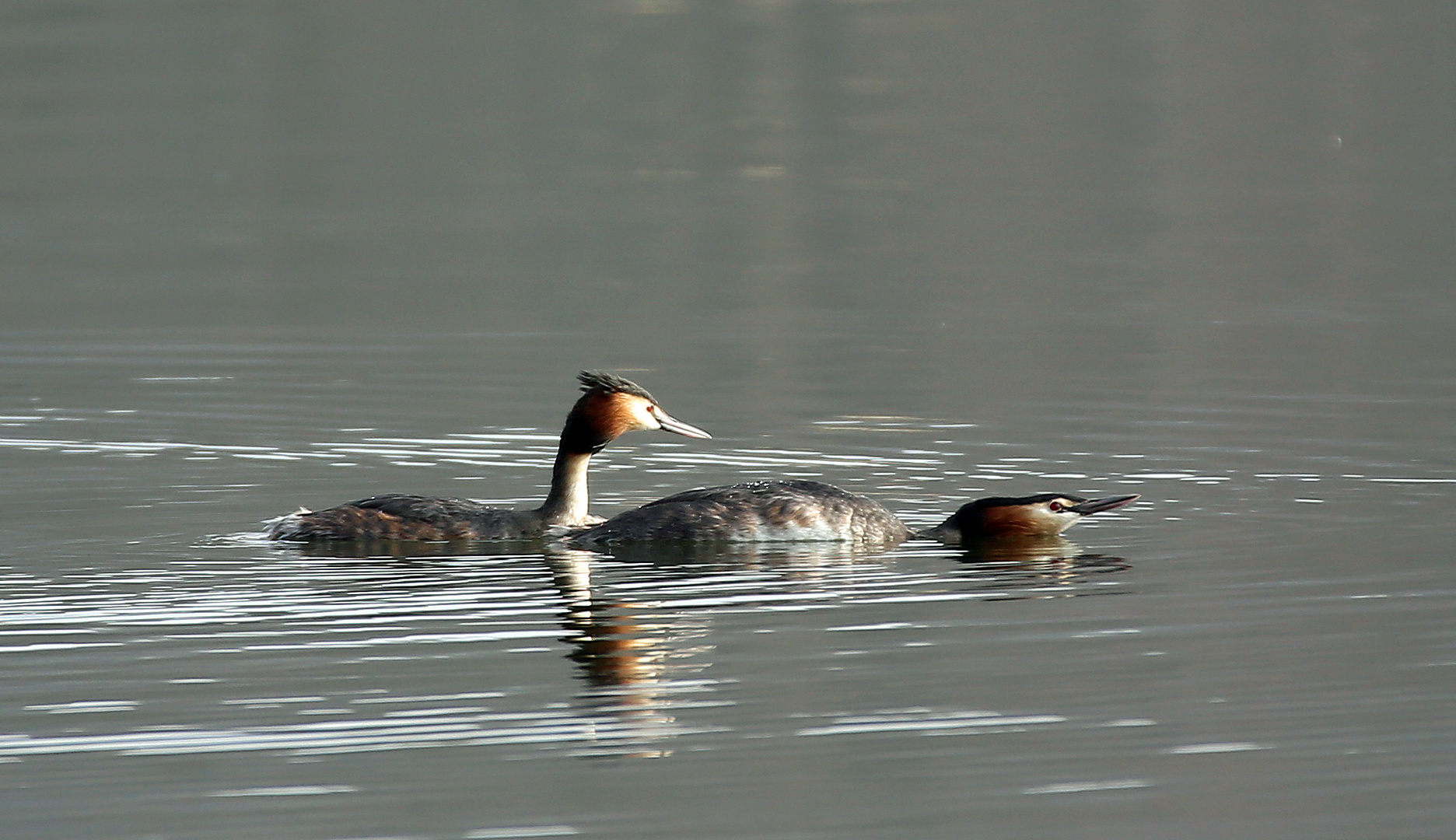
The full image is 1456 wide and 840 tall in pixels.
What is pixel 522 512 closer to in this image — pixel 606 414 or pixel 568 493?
pixel 568 493

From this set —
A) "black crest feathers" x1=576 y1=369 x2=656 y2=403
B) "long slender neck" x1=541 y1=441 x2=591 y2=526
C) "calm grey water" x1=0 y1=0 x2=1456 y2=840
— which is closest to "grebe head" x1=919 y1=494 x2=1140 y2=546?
"calm grey water" x1=0 y1=0 x2=1456 y2=840

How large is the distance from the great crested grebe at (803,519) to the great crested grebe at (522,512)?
33 centimetres

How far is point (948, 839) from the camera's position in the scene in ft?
26.4

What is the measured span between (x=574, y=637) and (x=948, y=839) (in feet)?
11.4

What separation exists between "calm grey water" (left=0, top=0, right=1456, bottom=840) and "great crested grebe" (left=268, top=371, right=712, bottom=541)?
0.35 m

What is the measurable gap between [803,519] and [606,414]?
1.41m

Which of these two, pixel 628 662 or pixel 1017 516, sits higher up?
pixel 1017 516

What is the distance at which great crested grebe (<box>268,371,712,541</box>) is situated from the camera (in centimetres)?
1366

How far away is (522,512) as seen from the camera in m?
14.0

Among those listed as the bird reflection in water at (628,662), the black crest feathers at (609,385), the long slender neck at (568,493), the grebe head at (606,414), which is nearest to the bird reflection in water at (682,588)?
the bird reflection in water at (628,662)

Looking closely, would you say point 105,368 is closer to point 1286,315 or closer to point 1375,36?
point 1286,315

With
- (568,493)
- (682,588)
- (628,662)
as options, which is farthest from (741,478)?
(628,662)

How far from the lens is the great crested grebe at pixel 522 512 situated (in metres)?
13.7

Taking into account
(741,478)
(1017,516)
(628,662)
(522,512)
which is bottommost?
(628,662)
